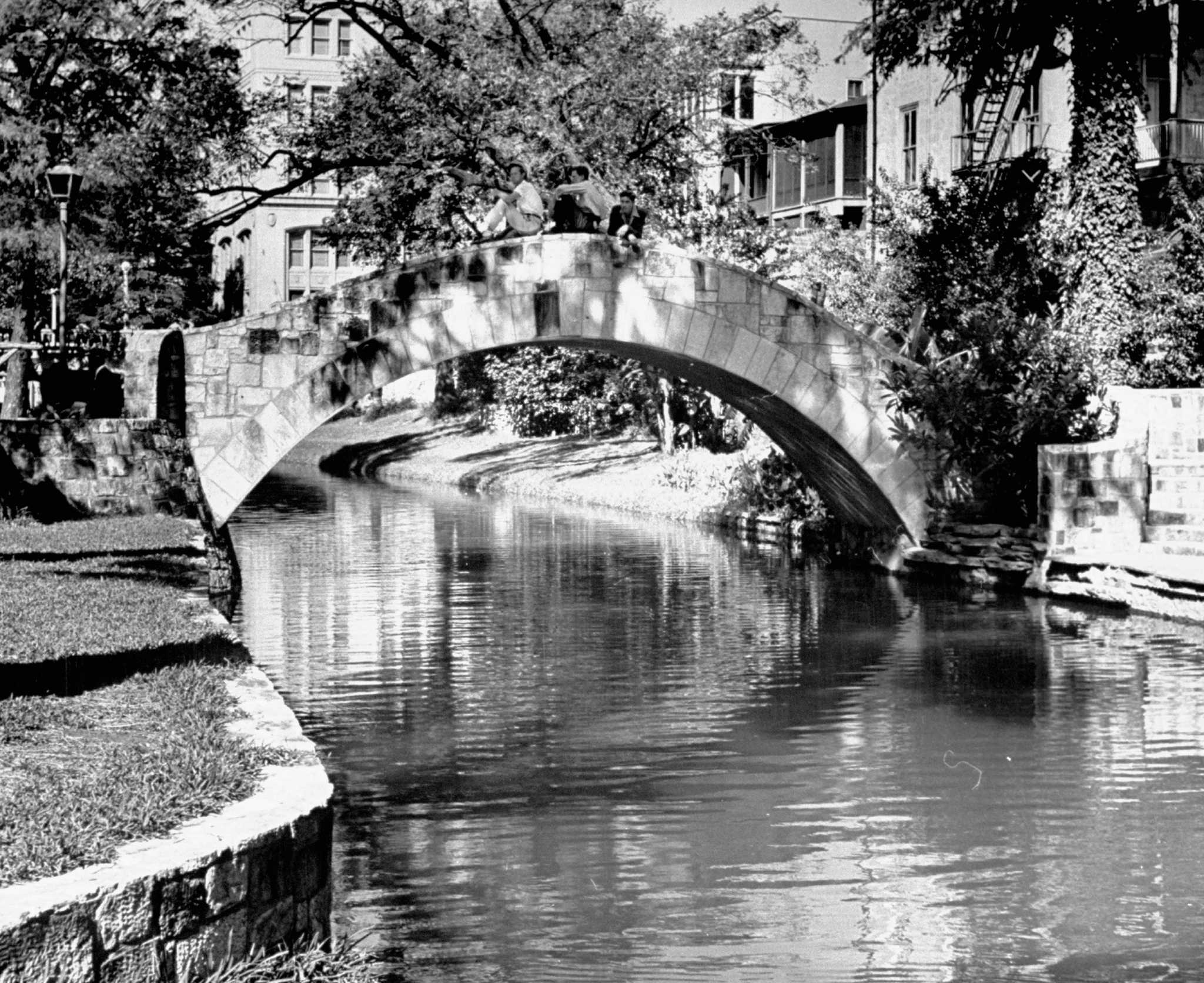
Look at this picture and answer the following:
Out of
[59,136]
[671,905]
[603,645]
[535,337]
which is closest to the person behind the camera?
[671,905]

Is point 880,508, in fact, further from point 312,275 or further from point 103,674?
point 312,275

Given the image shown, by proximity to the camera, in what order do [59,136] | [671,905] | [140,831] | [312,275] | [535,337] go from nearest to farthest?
[140,831], [671,905], [535,337], [59,136], [312,275]

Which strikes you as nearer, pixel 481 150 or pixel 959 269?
pixel 959 269

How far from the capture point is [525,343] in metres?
21.3

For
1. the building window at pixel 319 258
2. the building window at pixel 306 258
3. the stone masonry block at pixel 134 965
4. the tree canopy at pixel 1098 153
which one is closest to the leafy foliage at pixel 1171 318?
the tree canopy at pixel 1098 153

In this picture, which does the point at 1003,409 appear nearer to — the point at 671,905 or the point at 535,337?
the point at 535,337

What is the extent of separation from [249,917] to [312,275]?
67.7m

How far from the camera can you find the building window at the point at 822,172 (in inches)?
1845

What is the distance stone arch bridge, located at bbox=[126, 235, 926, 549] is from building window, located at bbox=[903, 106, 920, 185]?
814 inches

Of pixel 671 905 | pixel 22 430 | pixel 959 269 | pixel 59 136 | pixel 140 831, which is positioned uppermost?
pixel 59 136

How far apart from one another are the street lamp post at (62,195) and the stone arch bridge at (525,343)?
12.8ft

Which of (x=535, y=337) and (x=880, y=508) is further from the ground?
(x=535, y=337)

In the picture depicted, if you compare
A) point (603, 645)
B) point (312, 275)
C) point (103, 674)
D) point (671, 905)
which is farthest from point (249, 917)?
point (312, 275)

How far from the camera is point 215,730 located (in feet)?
25.7
